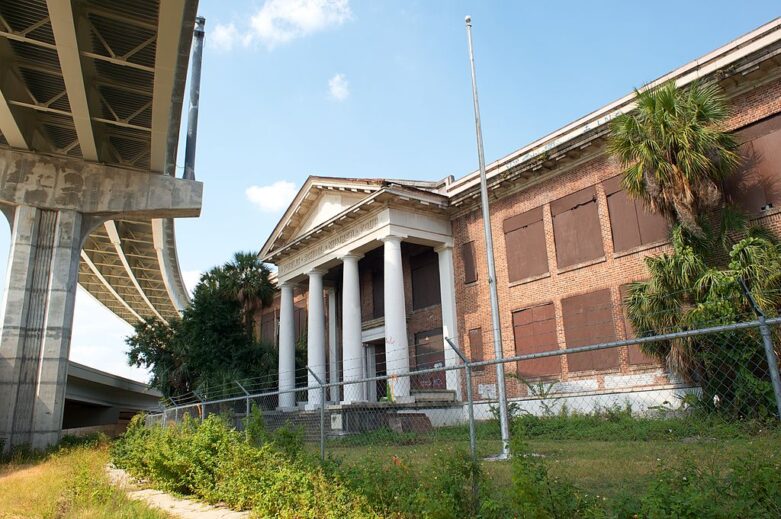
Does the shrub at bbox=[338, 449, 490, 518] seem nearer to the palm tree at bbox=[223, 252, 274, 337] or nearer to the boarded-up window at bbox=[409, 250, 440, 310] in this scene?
the boarded-up window at bbox=[409, 250, 440, 310]

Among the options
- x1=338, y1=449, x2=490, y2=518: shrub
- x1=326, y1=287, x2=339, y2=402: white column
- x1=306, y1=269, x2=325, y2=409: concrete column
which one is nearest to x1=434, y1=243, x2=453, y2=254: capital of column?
x1=306, y1=269, x2=325, y2=409: concrete column

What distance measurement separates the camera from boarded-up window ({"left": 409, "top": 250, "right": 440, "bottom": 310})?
24500 millimetres

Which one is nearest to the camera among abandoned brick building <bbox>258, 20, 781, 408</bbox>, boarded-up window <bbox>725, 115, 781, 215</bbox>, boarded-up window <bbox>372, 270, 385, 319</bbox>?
boarded-up window <bbox>725, 115, 781, 215</bbox>

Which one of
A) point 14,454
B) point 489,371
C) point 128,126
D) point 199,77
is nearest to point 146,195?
point 128,126

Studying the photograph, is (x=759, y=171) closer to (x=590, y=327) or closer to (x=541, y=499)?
(x=590, y=327)

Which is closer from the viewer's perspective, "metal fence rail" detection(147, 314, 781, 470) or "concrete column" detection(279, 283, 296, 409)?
"metal fence rail" detection(147, 314, 781, 470)

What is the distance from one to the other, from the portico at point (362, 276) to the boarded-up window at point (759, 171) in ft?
33.5

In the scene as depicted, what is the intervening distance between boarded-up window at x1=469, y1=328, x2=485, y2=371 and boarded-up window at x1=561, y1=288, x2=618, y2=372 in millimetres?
3533

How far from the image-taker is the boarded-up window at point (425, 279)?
24.5m

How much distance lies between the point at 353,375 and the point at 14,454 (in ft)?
38.6

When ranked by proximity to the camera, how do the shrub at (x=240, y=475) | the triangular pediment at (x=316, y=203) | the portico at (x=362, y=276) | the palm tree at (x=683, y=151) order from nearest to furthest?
the shrub at (x=240, y=475), the palm tree at (x=683, y=151), the portico at (x=362, y=276), the triangular pediment at (x=316, y=203)

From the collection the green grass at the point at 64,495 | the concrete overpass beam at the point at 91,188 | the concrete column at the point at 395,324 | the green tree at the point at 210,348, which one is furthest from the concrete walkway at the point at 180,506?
the green tree at the point at 210,348

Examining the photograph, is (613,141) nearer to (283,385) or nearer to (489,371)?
(489,371)

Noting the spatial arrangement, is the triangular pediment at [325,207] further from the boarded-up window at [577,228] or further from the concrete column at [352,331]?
the boarded-up window at [577,228]
